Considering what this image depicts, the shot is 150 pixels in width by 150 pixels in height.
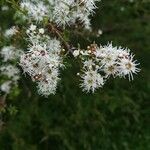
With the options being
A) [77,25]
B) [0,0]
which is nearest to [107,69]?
[77,25]

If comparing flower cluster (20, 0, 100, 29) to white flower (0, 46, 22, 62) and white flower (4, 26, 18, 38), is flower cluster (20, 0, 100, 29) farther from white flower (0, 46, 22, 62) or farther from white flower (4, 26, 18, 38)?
white flower (0, 46, 22, 62)

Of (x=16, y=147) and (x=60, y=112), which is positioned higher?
(x=60, y=112)

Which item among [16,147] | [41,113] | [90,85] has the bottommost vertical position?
[90,85]

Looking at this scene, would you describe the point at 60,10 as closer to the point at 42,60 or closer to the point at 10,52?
the point at 42,60

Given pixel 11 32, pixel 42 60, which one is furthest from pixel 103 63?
pixel 11 32

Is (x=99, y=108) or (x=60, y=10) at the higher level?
(x=99, y=108)

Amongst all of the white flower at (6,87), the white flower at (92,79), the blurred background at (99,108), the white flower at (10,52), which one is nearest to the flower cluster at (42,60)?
the white flower at (92,79)

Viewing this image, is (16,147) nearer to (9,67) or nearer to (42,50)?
(9,67)
